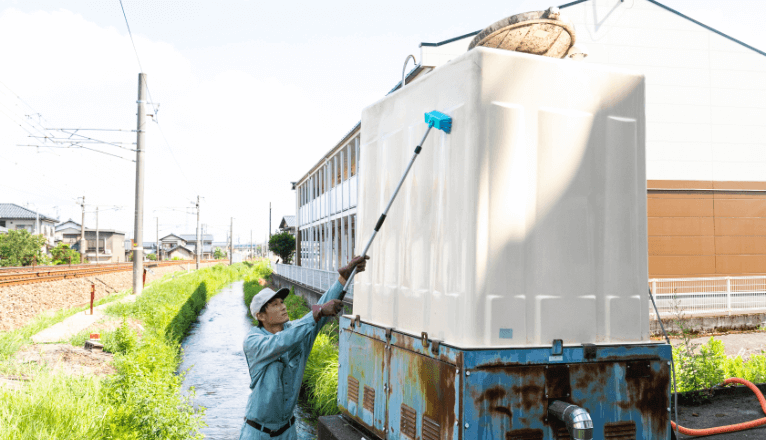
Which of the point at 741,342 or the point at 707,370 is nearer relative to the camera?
the point at 707,370

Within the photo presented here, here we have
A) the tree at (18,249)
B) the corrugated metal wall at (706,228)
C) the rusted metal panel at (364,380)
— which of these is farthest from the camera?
the tree at (18,249)

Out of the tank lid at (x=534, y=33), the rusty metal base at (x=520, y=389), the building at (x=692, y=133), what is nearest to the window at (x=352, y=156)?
the building at (x=692, y=133)

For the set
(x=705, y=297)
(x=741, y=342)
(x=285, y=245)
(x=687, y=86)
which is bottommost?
(x=741, y=342)

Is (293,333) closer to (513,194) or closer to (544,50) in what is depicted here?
(513,194)

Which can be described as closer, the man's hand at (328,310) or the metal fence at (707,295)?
the man's hand at (328,310)

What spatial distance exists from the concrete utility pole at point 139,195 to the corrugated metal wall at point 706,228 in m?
18.8

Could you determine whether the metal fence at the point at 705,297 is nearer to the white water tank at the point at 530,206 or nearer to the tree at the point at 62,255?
the white water tank at the point at 530,206

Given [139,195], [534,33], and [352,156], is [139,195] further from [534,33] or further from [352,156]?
[534,33]

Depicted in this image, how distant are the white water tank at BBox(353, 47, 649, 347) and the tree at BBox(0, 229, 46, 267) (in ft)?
176

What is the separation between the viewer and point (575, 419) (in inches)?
106

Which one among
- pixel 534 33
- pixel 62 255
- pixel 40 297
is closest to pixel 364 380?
pixel 534 33

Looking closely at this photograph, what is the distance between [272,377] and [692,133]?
20439 millimetres

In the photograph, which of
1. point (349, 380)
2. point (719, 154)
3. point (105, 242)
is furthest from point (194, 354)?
point (105, 242)

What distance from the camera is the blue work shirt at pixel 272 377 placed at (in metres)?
3.47
